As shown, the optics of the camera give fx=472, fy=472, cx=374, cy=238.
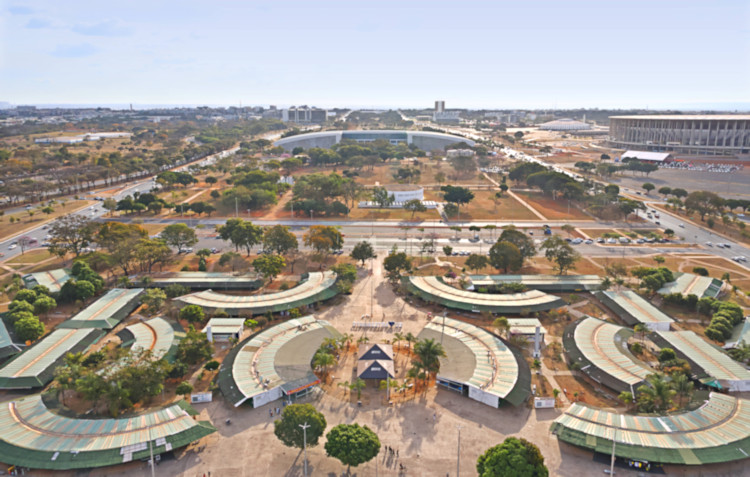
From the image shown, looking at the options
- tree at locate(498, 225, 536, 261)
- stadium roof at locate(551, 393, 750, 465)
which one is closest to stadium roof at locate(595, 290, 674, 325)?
tree at locate(498, 225, 536, 261)

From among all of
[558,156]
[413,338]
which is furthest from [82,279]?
[558,156]

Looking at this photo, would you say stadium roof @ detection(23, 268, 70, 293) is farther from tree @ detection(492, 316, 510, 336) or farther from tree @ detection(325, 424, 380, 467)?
tree @ detection(492, 316, 510, 336)

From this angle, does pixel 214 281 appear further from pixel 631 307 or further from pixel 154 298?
pixel 631 307

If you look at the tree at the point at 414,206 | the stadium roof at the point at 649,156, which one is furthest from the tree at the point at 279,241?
the stadium roof at the point at 649,156

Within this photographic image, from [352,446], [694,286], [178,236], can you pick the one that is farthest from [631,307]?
[178,236]

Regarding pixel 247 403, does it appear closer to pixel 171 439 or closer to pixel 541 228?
pixel 171 439

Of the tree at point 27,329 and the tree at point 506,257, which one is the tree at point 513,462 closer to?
the tree at point 506,257
